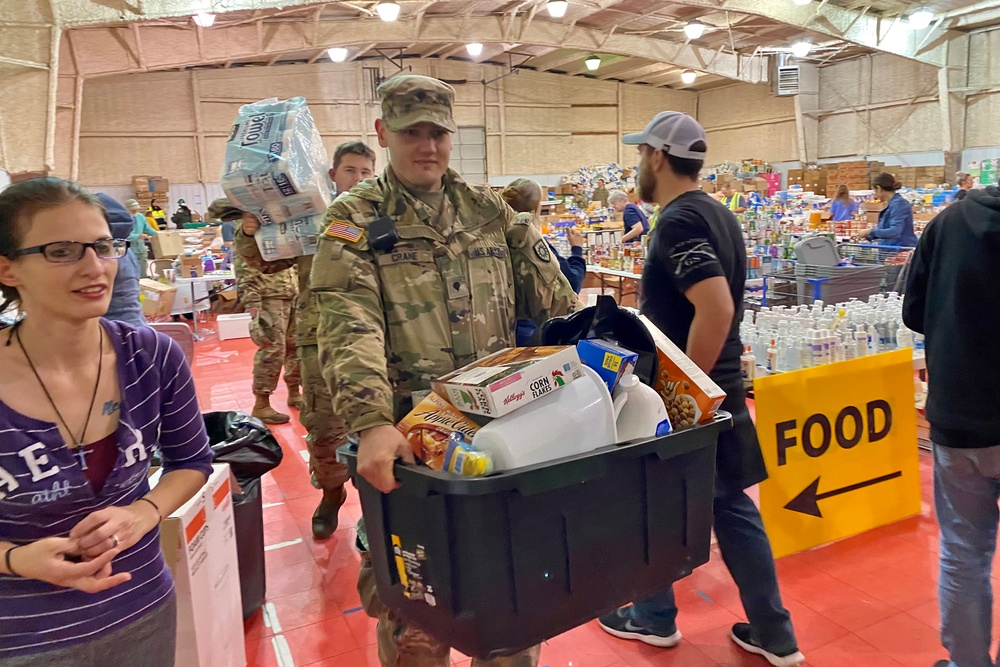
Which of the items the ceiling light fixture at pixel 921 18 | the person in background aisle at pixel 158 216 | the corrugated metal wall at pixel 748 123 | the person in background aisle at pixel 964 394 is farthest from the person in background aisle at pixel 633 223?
the corrugated metal wall at pixel 748 123

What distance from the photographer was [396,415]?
168 cm

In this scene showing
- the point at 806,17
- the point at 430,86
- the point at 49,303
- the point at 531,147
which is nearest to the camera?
the point at 49,303

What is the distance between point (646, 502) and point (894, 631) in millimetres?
1919

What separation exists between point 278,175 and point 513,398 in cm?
215

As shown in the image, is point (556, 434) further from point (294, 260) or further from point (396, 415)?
point (294, 260)

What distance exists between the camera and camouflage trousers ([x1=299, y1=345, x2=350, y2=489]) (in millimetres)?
3100

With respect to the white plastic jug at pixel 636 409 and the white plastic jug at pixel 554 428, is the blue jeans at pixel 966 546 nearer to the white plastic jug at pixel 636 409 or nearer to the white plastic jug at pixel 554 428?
the white plastic jug at pixel 636 409

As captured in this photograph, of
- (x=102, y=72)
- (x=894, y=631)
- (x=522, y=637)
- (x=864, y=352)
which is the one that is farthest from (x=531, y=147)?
(x=522, y=637)

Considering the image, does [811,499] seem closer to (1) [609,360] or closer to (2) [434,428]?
(1) [609,360]

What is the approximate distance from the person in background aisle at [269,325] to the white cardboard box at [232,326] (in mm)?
3707

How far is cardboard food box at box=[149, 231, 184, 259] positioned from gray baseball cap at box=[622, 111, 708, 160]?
909cm

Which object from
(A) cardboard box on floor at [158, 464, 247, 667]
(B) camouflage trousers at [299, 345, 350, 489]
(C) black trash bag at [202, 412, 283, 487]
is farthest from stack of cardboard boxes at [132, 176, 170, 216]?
(A) cardboard box on floor at [158, 464, 247, 667]

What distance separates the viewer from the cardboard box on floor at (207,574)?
6.23ft

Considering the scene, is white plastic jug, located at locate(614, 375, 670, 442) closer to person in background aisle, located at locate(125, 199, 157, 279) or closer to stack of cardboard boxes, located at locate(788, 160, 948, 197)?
person in background aisle, located at locate(125, 199, 157, 279)
